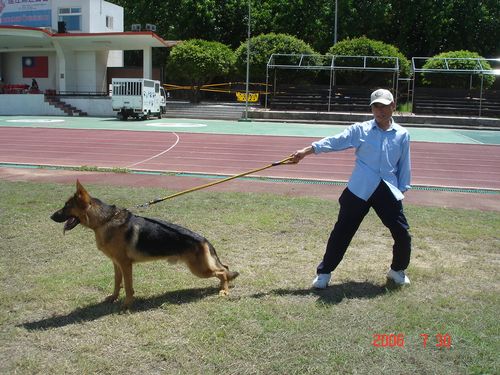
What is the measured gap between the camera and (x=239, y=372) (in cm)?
344

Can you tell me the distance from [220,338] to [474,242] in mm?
4065

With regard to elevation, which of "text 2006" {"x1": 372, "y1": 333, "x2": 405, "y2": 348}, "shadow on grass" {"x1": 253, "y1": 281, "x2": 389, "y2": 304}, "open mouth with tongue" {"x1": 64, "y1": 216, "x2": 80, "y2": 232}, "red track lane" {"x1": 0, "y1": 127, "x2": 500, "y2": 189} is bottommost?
"shadow on grass" {"x1": 253, "y1": 281, "x2": 389, "y2": 304}

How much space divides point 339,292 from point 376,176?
108cm

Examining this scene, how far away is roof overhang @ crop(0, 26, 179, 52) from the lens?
34719 mm

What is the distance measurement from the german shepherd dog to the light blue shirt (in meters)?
1.39

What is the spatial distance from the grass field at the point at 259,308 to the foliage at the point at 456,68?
2782 cm

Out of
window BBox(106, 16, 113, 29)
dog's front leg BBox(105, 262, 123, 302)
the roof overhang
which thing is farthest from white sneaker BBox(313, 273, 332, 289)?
window BBox(106, 16, 113, 29)

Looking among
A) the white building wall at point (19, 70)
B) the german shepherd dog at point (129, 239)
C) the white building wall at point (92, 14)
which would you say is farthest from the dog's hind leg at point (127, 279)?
the white building wall at point (19, 70)

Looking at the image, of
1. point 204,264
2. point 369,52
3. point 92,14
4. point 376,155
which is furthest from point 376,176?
point 92,14

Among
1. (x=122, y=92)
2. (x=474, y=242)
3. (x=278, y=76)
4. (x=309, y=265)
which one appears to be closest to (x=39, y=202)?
(x=309, y=265)

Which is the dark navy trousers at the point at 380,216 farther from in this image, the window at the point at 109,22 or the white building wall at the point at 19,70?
the window at the point at 109,22

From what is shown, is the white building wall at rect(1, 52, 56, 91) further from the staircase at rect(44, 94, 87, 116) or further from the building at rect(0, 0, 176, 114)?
the staircase at rect(44, 94, 87, 116)

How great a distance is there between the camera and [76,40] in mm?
36469
